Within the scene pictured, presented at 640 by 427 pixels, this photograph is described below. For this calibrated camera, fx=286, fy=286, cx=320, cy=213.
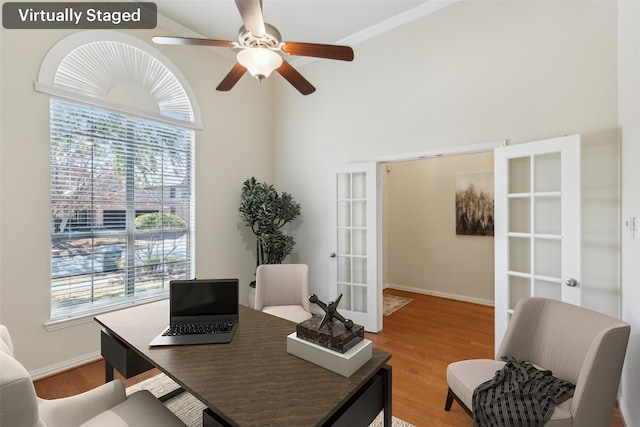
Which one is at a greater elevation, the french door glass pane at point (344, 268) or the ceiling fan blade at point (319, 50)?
the ceiling fan blade at point (319, 50)

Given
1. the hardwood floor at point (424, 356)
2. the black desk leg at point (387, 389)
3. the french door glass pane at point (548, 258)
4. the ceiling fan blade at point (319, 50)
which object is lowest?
the hardwood floor at point (424, 356)

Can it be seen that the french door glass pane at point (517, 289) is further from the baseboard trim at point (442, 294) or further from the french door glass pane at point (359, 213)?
the baseboard trim at point (442, 294)

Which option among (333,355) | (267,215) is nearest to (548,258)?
(333,355)

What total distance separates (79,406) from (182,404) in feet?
3.10

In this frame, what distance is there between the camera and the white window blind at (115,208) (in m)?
2.59

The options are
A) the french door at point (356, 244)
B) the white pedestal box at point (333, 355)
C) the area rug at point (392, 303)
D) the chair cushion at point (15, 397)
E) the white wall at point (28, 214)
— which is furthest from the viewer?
the area rug at point (392, 303)

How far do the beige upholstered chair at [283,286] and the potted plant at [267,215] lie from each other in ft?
2.60

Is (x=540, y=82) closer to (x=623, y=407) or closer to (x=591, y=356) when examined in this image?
(x=591, y=356)

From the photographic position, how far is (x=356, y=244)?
11.8 feet

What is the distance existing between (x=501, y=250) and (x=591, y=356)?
1.18 metres

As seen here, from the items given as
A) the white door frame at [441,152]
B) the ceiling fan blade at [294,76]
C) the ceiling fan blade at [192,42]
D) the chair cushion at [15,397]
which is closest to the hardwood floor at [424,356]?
the white door frame at [441,152]

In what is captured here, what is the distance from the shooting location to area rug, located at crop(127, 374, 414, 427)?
1922mm

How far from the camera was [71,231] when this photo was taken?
104 inches

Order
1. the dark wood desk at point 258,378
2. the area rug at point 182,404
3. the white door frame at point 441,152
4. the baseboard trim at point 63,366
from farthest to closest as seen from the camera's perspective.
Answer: the white door frame at point 441,152 < the baseboard trim at point 63,366 < the area rug at point 182,404 < the dark wood desk at point 258,378
